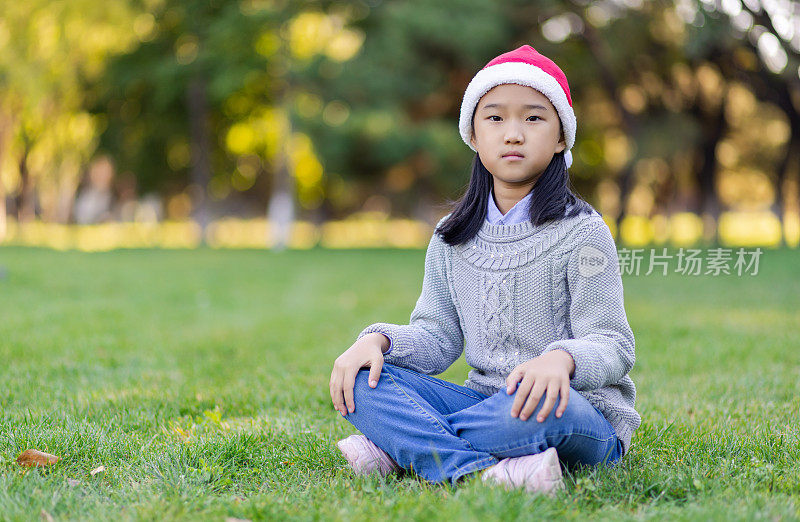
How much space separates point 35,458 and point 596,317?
2024 millimetres

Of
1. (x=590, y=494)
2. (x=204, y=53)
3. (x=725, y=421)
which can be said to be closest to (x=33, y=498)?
(x=590, y=494)

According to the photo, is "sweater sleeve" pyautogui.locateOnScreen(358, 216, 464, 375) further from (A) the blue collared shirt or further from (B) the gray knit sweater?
(A) the blue collared shirt

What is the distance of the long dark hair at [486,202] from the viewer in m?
2.66

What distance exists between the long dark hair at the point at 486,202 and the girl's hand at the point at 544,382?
0.55 metres

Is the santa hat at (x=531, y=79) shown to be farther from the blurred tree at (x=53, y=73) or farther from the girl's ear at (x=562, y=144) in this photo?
the blurred tree at (x=53, y=73)

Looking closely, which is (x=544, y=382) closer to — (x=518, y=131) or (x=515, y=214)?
(x=515, y=214)

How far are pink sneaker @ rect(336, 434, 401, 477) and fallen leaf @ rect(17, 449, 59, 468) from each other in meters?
1.05

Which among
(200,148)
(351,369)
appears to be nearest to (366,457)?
(351,369)

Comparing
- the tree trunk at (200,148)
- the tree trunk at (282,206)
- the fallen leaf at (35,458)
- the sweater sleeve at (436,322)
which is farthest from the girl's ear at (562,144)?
the tree trunk at (200,148)

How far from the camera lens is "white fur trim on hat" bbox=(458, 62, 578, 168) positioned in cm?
260

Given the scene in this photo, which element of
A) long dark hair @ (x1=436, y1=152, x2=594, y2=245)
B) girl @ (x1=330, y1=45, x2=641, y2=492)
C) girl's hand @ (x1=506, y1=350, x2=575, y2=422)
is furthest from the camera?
long dark hair @ (x1=436, y1=152, x2=594, y2=245)

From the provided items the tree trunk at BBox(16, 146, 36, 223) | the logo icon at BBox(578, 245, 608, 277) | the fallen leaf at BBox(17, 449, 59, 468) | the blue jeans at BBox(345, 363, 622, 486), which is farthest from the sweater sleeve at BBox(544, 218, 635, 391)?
the tree trunk at BBox(16, 146, 36, 223)

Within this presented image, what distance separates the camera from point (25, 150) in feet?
100

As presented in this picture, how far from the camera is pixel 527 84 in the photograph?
2.61m
